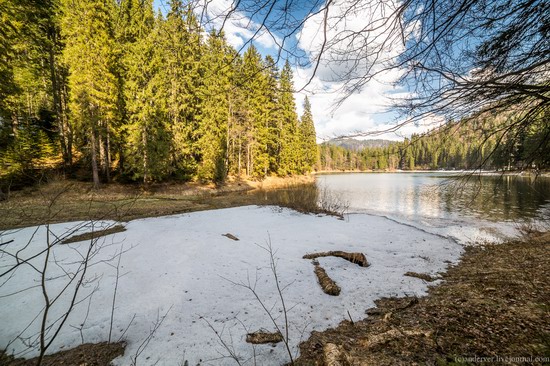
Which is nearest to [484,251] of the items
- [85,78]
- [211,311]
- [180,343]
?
[211,311]

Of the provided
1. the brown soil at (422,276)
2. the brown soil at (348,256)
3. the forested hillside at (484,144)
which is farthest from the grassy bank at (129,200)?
the brown soil at (422,276)

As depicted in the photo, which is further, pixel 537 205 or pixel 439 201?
pixel 439 201

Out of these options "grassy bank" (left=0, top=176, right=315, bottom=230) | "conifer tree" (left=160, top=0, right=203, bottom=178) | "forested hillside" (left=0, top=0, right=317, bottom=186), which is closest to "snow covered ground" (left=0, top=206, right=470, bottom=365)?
"grassy bank" (left=0, top=176, right=315, bottom=230)

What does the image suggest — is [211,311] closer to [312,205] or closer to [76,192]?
[312,205]

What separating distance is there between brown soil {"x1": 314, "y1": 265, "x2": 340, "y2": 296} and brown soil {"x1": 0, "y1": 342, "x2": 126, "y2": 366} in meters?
3.03

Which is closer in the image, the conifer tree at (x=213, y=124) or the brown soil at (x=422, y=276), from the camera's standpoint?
the brown soil at (x=422, y=276)

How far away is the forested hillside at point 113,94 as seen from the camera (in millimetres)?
13023

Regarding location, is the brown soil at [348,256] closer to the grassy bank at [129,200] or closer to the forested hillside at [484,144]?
the forested hillside at [484,144]

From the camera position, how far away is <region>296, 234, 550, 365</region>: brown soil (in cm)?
211

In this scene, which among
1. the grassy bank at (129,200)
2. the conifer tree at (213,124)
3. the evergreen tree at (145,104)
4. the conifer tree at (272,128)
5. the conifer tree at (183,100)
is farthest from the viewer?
the conifer tree at (272,128)

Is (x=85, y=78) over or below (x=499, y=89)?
over

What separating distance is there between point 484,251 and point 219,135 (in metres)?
19.1

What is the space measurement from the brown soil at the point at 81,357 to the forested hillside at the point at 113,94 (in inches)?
397

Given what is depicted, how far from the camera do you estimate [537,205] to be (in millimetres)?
13367
